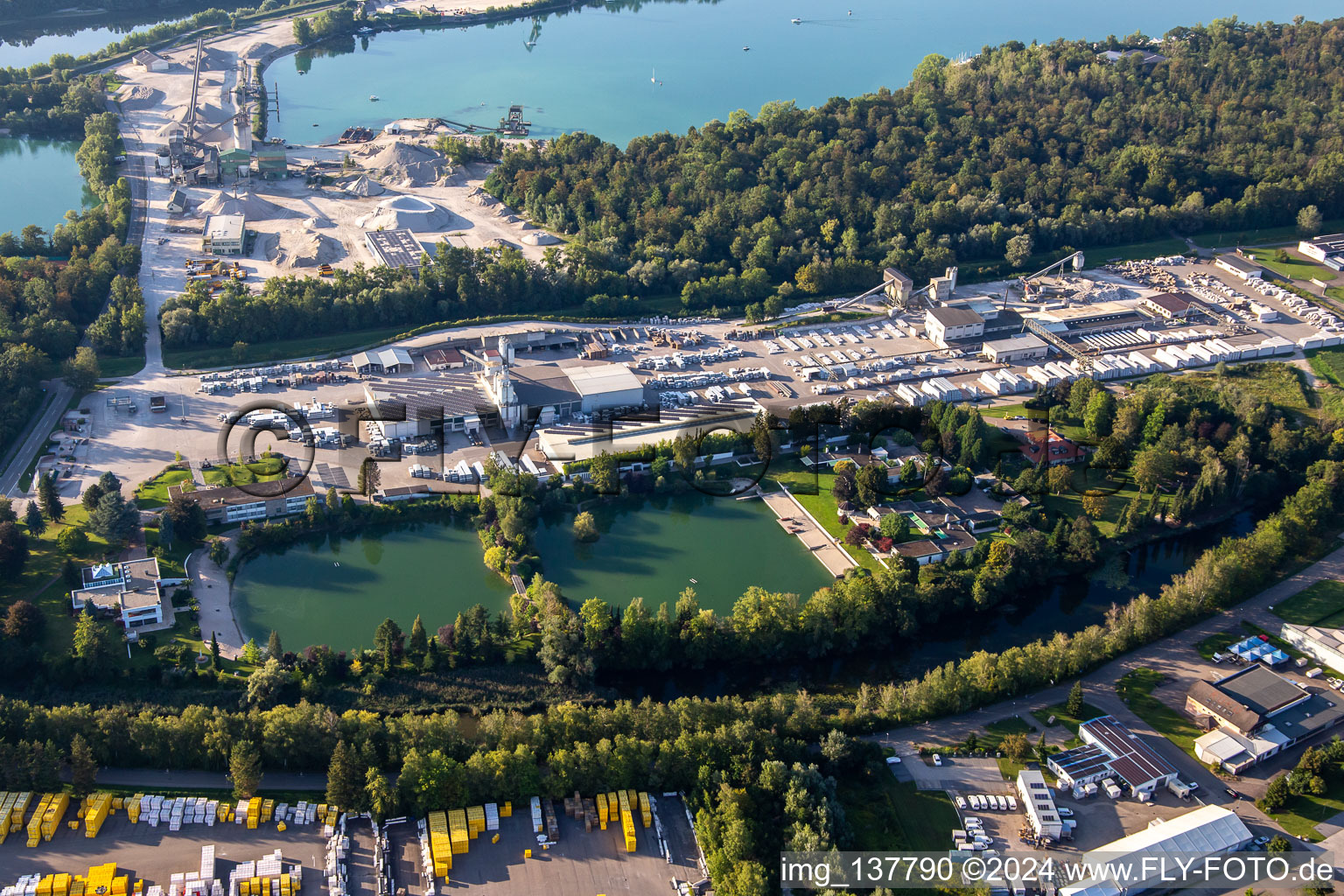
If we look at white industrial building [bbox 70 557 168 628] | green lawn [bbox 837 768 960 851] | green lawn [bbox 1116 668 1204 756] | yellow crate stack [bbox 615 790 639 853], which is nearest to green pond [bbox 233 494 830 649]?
white industrial building [bbox 70 557 168 628]

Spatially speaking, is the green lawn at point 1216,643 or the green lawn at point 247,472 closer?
the green lawn at point 1216,643

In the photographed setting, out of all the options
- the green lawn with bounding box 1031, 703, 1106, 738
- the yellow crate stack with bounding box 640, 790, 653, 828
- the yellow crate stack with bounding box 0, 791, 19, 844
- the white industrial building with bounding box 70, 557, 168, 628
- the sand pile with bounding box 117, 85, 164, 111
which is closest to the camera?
the yellow crate stack with bounding box 0, 791, 19, 844

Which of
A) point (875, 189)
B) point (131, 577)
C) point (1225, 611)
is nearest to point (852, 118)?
point (875, 189)

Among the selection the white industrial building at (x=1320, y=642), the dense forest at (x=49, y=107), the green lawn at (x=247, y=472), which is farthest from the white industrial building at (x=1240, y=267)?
the dense forest at (x=49, y=107)

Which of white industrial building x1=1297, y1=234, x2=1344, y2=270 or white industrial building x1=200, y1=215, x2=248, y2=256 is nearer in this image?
white industrial building x1=200, y1=215, x2=248, y2=256

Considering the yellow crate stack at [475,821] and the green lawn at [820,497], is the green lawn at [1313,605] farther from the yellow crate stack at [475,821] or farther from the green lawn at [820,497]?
the yellow crate stack at [475,821]

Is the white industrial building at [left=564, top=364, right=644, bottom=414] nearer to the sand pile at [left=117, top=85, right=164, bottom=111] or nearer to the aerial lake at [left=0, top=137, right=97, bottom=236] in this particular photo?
the aerial lake at [left=0, top=137, right=97, bottom=236]
